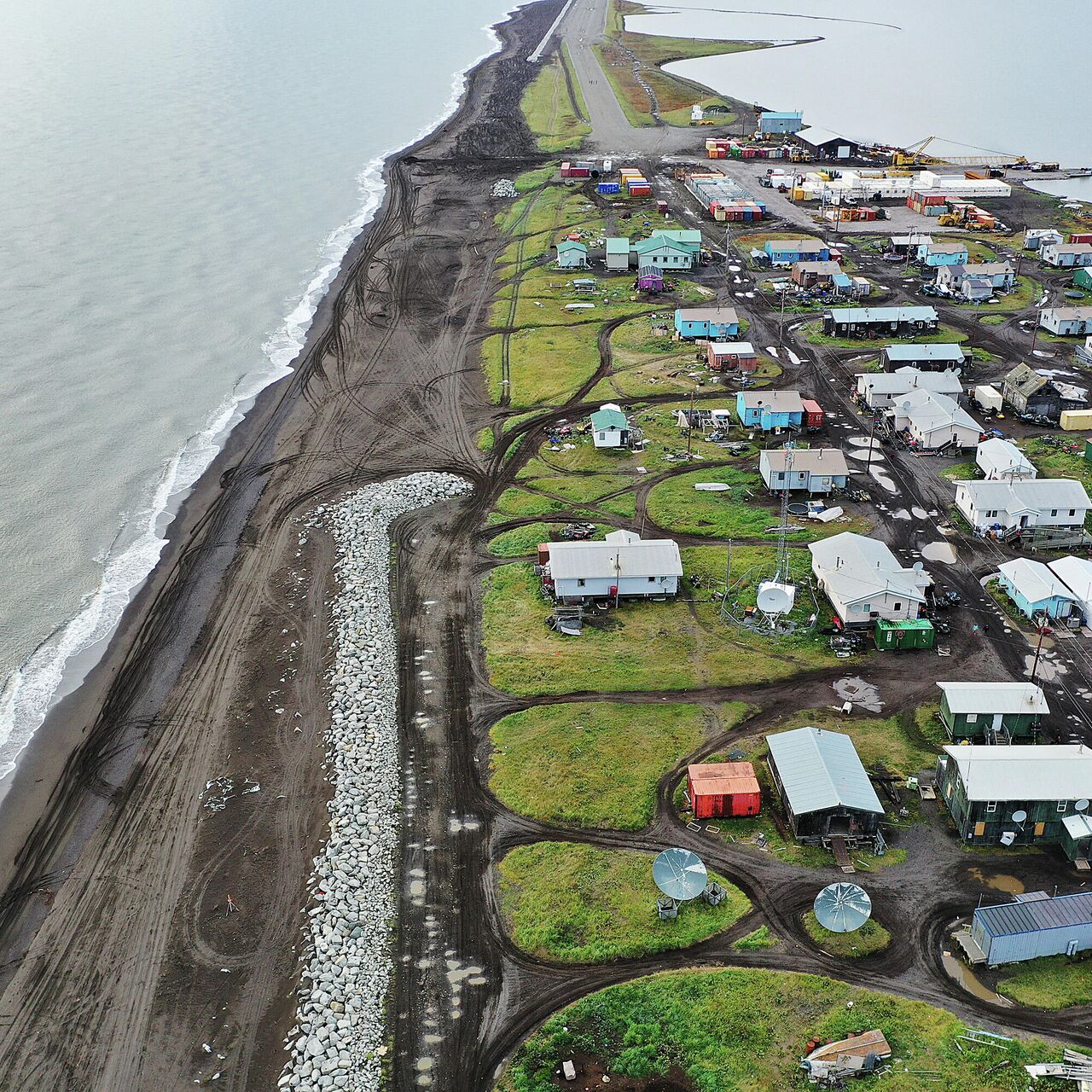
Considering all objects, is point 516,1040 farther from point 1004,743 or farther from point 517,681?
point 1004,743

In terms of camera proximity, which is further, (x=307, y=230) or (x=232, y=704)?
(x=307, y=230)

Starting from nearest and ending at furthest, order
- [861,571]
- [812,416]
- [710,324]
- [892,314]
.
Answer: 1. [861,571]
2. [812,416]
3. [710,324]
4. [892,314]

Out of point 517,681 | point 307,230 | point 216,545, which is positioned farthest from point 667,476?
point 307,230

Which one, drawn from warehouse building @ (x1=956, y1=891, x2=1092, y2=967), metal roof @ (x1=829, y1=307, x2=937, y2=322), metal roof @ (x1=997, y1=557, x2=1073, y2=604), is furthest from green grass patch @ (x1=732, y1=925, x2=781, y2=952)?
metal roof @ (x1=829, y1=307, x2=937, y2=322)

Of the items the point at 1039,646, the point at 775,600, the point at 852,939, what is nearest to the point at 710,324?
the point at 775,600

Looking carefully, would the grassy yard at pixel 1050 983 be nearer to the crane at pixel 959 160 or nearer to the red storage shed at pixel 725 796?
the red storage shed at pixel 725 796

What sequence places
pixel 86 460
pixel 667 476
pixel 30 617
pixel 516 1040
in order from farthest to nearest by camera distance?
1. pixel 86 460
2. pixel 667 476
3. pixel 30 617
4. pixel 516 1040

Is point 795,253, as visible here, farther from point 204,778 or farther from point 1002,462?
point 204,778
